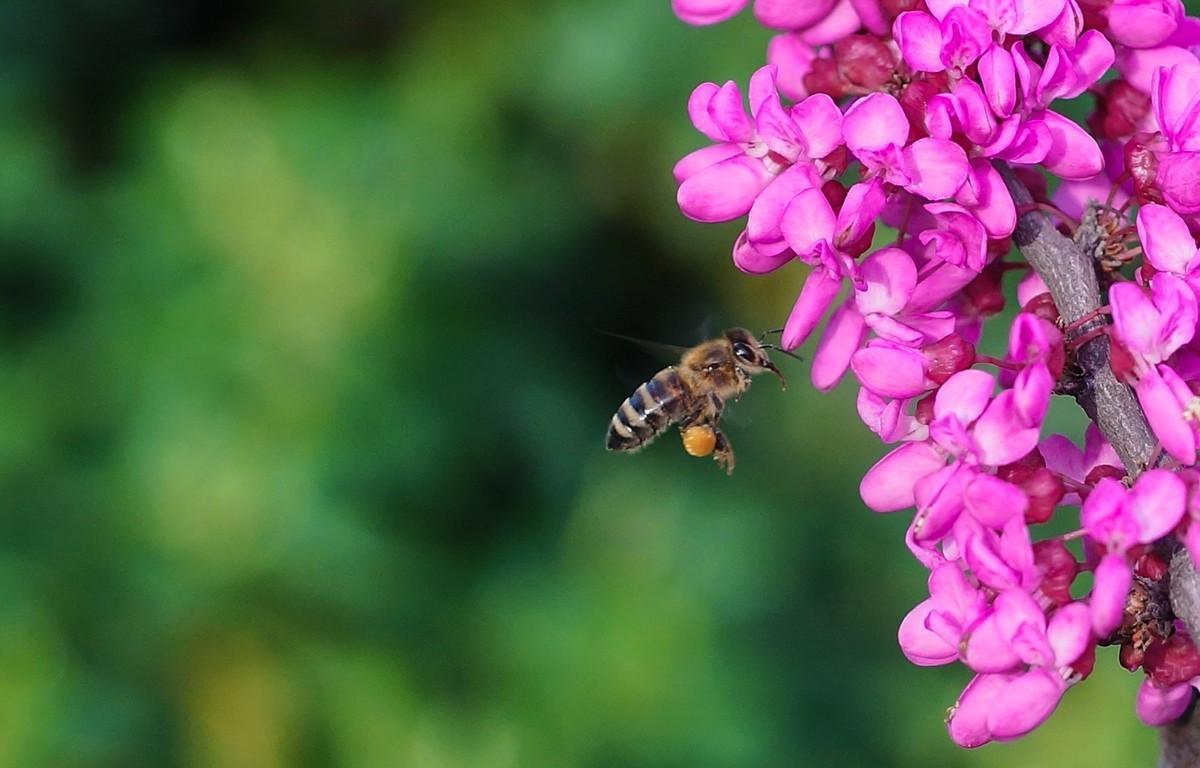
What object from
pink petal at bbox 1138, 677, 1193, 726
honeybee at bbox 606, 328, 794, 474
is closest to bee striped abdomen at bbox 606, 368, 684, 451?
honeybee at bbox 606, 328, 794, 474

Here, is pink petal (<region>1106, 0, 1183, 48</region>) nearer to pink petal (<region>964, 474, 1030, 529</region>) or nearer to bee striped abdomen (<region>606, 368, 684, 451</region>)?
pink petal (<region>964, 474, 1030, 529</region>)

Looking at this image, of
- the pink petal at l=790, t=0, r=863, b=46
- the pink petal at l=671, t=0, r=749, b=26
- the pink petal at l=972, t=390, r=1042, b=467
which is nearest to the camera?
the pink petal at l=972, t=390, r=1042, b=467

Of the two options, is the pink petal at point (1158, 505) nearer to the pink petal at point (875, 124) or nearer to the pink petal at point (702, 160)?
the pink petal at point (875, 124)

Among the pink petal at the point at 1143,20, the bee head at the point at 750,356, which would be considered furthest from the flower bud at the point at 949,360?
the bee head at the point at 750,356

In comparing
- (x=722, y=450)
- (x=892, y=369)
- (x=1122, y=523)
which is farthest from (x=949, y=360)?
(x=722, y=450)

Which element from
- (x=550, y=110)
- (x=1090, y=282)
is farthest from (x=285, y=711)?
(x=1090, y=282)

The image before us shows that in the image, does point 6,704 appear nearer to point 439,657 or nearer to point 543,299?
point 439,657

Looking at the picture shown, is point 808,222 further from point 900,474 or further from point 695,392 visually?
point 695,392
